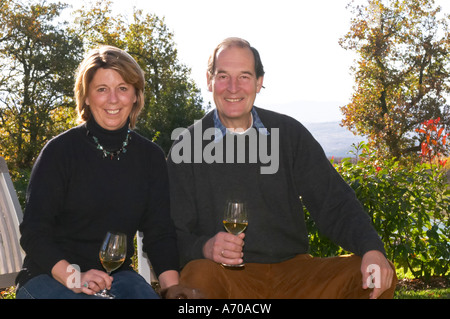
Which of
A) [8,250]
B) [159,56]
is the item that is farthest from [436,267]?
[159,56]

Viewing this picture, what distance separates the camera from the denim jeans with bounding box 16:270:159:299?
107 inches

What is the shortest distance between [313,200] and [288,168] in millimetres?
239

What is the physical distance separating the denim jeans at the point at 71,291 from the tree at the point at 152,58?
2427cm

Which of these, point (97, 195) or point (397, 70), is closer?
point (97, 195)

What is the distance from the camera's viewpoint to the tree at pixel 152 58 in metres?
27.4

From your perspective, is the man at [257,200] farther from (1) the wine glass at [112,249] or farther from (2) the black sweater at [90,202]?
(1) the wine glass at [112,249]

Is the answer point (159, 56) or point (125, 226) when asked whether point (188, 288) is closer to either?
point (125, 226)

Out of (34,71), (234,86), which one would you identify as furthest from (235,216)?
(34,71)

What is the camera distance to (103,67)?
9.95 ft

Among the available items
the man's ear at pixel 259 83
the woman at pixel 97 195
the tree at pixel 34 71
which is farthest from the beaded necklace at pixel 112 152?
the tree at pixel 34 71

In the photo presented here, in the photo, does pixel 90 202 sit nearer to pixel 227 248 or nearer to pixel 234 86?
pixel 227 248

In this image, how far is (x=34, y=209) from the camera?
2.81 meters

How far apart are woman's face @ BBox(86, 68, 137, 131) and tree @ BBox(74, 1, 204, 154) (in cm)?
2409

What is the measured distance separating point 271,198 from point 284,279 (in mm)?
454
